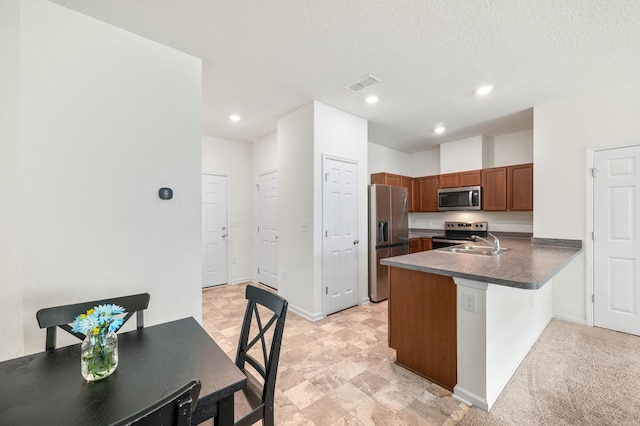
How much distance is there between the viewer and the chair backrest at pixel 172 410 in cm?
61

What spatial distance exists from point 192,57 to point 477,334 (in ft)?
10.8

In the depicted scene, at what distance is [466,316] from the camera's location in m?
1.87

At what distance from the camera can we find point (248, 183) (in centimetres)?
541

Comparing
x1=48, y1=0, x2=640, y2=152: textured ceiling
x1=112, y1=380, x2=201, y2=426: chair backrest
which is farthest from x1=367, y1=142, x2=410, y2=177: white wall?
x1=112, y1=380, x2=201, y2=426: chair backrest

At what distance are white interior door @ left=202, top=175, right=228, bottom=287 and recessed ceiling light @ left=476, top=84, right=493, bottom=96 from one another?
14.1ft

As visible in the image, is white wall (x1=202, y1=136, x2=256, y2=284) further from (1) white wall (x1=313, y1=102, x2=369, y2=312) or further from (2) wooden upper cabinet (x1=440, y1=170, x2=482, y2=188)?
(2) wooden upper cabinet (x1=440, y1=170, x2=482, y2=188)

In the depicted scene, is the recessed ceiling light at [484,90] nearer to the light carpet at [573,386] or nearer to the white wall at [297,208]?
the white wall at [297,208]

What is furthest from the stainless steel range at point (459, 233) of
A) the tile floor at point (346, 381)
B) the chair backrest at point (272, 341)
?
the chair backrest at point (272, 341)

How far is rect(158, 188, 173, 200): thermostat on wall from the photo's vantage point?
223 cm

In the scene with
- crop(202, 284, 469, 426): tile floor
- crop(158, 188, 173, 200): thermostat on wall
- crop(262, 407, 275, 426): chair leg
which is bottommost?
crop(202, 284, 469, 426): tile floor

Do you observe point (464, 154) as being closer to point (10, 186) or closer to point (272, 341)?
point (272, 341)

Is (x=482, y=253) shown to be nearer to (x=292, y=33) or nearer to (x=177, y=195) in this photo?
(x=292, y=33)

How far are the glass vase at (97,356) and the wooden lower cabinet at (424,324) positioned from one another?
6.65 ft

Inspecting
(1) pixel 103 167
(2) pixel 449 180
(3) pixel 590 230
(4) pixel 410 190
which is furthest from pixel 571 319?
(1) pixel 103 167
